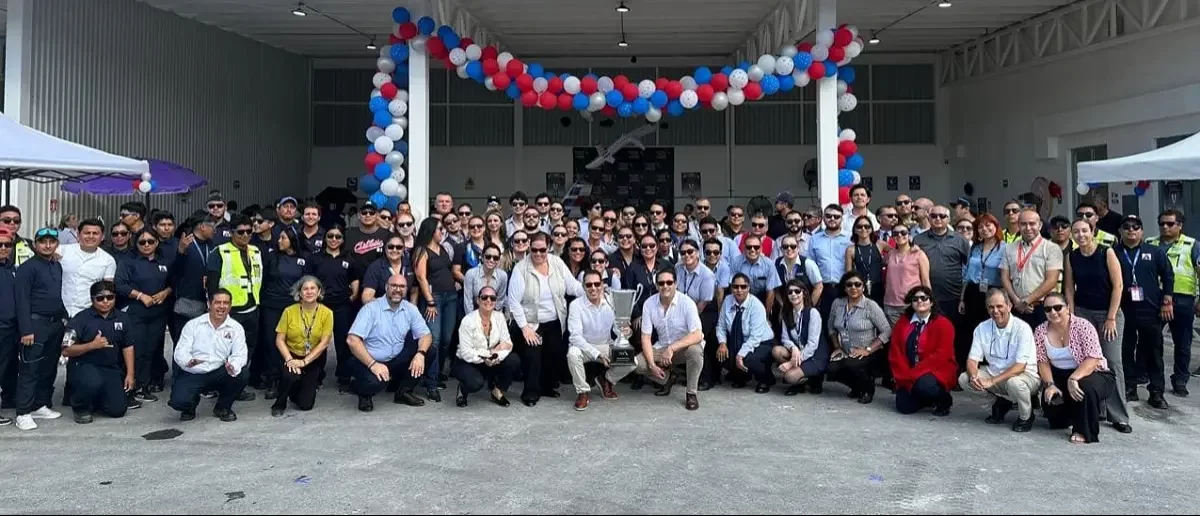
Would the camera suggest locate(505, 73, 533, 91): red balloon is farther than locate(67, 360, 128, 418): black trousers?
Yes

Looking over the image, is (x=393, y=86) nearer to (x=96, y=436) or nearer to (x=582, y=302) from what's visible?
(x=582, y=302)

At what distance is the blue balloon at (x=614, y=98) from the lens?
10484mm

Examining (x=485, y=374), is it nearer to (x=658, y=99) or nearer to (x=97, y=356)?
(x=97, y=356)

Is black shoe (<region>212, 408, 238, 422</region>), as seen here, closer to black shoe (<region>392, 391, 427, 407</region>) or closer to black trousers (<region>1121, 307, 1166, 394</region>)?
black shoe (<region>392, 391, 427, 407</region>)

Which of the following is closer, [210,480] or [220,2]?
[210,480]

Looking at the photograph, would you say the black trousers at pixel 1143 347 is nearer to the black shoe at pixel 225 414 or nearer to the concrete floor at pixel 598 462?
the concrete floor at pixel 598 462

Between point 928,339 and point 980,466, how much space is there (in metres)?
1.47

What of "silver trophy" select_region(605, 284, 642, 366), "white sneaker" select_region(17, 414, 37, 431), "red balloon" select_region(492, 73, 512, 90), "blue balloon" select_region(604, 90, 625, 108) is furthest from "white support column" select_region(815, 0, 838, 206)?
"white sneaker" select_region(17, 414, 37, 431)

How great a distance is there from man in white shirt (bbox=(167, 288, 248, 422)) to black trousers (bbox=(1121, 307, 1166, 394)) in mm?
6632

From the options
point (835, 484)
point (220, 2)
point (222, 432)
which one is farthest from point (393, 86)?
point (835, 484)

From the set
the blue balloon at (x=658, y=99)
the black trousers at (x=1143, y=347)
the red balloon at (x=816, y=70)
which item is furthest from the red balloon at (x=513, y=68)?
the black trousers at (x=1143, y=347)

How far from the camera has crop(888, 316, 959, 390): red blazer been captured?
5848mm

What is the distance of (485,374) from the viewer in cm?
636

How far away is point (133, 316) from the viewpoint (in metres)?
6.18
